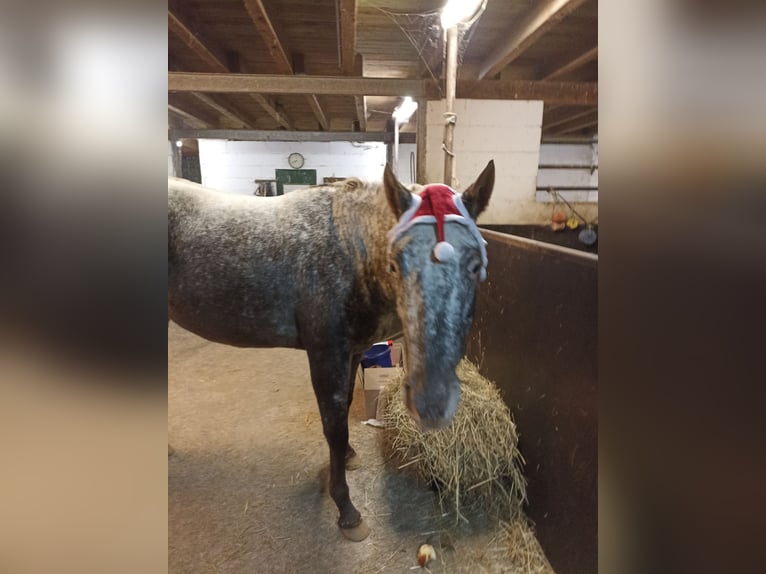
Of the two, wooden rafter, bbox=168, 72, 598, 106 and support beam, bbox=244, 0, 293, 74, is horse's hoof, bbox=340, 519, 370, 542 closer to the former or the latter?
support beam, bbox=244, 0, 293, 74

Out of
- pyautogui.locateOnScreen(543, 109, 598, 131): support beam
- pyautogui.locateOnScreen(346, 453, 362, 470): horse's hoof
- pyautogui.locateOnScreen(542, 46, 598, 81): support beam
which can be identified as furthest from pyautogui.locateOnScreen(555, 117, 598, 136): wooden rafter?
pyautogui.locateOnScreen(346, 453, 362, 470): horse's hoof

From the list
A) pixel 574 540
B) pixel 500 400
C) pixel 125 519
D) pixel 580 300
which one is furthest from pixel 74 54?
pixel 500 400

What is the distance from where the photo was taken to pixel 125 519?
31 centimetres

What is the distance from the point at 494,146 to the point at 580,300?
Answer: 3.35 metres

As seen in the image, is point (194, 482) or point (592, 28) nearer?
point (194, 482)

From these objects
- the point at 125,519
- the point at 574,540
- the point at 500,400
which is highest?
the point at 125,519

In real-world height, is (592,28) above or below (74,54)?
above

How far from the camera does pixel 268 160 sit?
770cm

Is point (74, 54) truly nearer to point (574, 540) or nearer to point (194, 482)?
point (574, 540)

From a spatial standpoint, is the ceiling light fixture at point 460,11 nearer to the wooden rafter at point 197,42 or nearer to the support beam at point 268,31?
the support beam at point 268,31

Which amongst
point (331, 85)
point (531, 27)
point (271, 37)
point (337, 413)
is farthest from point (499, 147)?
point (337, 413)

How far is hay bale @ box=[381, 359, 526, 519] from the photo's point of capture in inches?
63.1

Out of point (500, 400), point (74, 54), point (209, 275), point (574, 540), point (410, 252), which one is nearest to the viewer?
point (74, 54)

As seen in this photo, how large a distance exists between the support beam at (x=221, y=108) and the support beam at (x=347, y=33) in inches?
81.3
